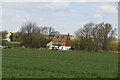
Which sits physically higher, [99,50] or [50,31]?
[50,31]

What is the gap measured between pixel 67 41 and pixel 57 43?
4.43 m

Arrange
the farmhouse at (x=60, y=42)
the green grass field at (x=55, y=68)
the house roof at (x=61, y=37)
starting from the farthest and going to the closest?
the house roof at (x=61, y=37) < the farmhouse at (x=60, y=42) < the green grass field at (x=55, y=68)

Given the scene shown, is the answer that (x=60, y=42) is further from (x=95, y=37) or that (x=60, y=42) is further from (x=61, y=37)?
(x=95, y=37)

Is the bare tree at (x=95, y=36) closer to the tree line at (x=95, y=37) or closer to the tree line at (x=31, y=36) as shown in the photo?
the tree line at (x=95, y=37)

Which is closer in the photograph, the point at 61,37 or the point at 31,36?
the point at 31,36

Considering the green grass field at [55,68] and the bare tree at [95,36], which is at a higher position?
the bare tree at [95,36]

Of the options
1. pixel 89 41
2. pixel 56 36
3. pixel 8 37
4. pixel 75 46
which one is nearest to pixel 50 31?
pixel 56 36

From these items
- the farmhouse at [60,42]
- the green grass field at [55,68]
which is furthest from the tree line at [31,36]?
the green grass field at [55,68]

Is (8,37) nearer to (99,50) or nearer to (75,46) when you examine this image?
(75,46)

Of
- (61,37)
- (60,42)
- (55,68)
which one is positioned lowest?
(55,68)

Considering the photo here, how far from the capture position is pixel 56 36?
10881cm

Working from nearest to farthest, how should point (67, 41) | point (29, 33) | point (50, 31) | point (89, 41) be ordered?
point (89, 41)
point (29, 33)
point (67, 41)
point (50, 31)

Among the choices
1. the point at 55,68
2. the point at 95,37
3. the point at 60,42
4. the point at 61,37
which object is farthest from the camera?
the point at 61,37

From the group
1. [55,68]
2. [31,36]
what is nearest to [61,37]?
[31,36]
